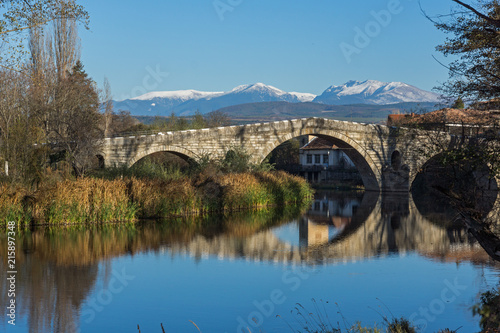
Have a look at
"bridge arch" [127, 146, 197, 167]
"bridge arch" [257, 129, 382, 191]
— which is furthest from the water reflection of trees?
"bridge arch" [257, 129, 382, 191]

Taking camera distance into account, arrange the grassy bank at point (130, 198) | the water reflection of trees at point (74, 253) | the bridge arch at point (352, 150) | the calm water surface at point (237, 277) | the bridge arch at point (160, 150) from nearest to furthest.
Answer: the calm water surface at point (237, 277) < the water reflection of trees at point (74, 253) < the grassy bank at point (130, 198) < the bridge arch at point (160, 150) < the bridge arch at point (352, 150)

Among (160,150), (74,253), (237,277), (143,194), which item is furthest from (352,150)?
(237,277)

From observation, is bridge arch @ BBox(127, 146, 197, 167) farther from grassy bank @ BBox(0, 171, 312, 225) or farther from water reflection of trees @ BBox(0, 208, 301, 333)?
water reflection of trees @ BBox(0, 208, 301, 333)

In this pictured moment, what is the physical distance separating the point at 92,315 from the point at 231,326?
6.34ft

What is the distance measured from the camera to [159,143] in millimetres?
25641

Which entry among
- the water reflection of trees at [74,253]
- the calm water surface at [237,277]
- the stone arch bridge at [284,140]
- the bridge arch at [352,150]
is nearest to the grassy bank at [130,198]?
the water reflection of trees at [74,253]

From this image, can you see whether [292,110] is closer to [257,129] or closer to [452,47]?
[257,129]

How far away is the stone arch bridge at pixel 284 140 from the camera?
25.1m

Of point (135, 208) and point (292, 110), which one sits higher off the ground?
point (292, 110)

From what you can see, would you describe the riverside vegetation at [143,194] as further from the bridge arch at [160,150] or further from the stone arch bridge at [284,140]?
the stone arch bridge at [284,140]

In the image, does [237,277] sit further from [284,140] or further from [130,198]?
[284,140]

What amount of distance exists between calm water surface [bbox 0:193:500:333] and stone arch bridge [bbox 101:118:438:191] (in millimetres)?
7154

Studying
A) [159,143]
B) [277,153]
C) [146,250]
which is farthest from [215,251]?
[277,153]

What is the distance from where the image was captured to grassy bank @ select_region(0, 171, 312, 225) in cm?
1496
